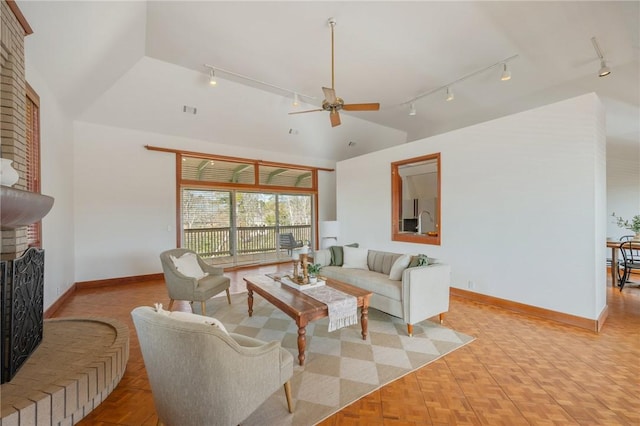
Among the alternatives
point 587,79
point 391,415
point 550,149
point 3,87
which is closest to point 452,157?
point 550,149

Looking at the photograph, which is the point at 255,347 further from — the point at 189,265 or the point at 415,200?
the point at 415,200

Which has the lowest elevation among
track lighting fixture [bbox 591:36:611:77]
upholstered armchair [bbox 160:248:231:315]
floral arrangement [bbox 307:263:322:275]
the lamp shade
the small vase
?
upholstered armchair [bbox 160:248:231:315]

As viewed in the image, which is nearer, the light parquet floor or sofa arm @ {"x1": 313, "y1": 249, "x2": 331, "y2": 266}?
the light parquet floor

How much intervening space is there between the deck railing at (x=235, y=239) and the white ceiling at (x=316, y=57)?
234 centimetres

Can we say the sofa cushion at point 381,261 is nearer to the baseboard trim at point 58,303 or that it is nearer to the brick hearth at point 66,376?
the brick hearth at point 66,376

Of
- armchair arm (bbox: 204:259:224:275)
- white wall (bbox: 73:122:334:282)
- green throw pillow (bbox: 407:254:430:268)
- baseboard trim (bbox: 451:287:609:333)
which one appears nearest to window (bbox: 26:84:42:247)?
armchair arm (bbox: 204:259:224:275)

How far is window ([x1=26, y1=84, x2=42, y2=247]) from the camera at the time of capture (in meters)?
2.89

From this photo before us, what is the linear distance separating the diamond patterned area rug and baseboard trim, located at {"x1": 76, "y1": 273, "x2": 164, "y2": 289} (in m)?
2.52

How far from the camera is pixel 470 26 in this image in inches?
125

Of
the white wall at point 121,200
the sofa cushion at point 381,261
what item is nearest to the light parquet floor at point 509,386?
the sofa cushion at point 381,261

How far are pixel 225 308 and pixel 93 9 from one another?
3.77m

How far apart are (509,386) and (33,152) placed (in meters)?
5.40

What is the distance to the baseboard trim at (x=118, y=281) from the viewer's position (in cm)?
484

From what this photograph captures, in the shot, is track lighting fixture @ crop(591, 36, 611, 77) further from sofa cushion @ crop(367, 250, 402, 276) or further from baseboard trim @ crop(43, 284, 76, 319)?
baseboard trim @ crop(43, 284, 76, 319)
